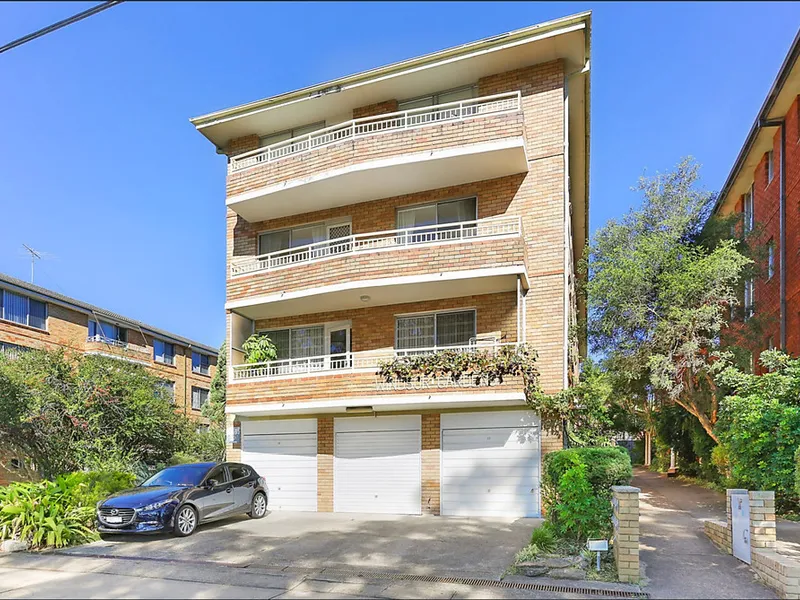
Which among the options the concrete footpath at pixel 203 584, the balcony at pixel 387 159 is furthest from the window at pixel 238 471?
the balcony at pixel 387 159

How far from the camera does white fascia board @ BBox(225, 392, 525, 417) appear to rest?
523 inches

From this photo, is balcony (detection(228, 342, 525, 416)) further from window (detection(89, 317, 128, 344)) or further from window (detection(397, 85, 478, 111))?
window (detection(89, 317, 128, 344))

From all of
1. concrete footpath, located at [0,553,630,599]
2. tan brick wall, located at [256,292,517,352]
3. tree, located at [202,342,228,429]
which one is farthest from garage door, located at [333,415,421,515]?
tree, located at [202,342,228,429]

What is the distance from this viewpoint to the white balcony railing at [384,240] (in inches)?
559

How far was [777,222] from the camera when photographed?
18.6m

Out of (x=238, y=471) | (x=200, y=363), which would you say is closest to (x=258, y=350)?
(x=238, y=471)

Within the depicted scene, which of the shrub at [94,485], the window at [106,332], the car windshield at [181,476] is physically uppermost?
the window at [106,332]

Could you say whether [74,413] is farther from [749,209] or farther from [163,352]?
Result: [749,209]

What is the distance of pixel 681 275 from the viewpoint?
15961 mm

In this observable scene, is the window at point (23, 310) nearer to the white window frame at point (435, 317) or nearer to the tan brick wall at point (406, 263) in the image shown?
the tan brick wall at point (406, 263)

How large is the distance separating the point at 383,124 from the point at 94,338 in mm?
20106

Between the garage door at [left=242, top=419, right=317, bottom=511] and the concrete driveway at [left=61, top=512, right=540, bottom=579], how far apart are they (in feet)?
8.02

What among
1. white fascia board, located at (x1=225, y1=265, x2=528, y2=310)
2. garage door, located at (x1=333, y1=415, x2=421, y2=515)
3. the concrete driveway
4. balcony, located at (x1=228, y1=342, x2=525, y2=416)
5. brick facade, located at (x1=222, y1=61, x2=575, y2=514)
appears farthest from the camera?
garage door, located at (x1=333, y1=415, x2=421, y2=515)

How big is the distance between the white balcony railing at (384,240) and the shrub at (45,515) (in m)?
7.07
